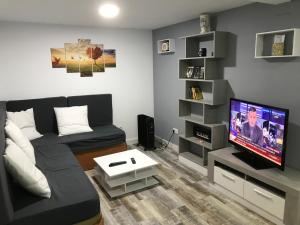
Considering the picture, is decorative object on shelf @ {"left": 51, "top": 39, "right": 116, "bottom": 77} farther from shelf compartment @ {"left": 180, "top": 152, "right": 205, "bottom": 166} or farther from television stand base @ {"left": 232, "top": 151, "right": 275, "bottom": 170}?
television stand base @ {"left": 232, "top": 151, "right": 275, "bottom": 170}

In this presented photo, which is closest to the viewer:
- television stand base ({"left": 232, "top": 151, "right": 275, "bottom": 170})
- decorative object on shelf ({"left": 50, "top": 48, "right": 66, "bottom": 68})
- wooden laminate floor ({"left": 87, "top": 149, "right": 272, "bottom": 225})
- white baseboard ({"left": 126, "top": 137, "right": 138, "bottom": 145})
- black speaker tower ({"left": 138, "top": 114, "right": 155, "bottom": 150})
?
wooden laminate floor ({"left": 87, "top": 149, "right": 272, "bottom": 225})

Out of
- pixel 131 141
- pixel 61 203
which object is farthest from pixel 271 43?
pixel 131 141

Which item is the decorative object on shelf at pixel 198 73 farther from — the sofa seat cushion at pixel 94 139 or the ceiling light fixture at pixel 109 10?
the sofa seat cushion at pixel 94 139

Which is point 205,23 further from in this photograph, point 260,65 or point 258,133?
point 258,133

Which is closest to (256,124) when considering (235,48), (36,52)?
(235,48)

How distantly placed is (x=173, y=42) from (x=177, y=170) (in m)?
2.19

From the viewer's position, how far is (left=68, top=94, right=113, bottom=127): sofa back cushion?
13.7ft

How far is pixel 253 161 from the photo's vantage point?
273 cm

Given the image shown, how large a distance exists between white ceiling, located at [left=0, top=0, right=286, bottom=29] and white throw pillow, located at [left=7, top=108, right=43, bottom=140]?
1.37 metres

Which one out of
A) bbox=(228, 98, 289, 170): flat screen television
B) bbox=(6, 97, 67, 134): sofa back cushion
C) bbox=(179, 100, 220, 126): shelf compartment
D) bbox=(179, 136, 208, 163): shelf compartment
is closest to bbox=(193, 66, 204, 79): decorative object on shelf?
bbox=(179, 100, 220, 126): shelf compartment

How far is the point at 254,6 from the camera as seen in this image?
280cm

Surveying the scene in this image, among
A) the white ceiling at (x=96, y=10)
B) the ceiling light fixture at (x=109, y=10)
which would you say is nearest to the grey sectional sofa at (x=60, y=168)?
the white ceiling at (x=96, y=10)

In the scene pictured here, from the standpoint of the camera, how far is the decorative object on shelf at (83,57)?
13.3 ft

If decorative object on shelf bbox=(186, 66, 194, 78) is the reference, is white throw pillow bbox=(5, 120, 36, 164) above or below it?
below
